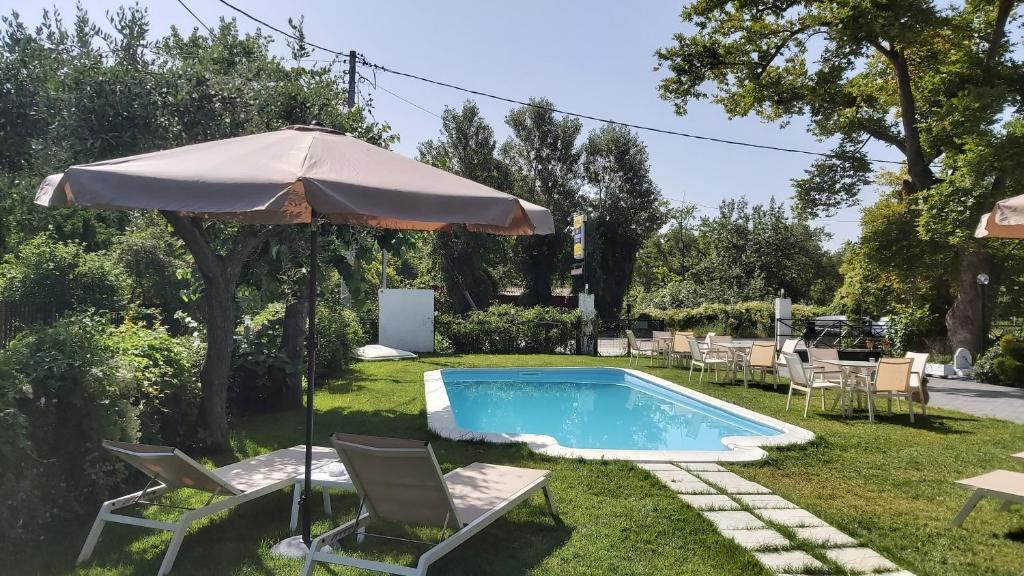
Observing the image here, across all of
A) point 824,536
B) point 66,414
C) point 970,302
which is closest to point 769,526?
point 824,536

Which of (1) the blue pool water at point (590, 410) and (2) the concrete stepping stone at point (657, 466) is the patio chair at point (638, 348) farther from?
(2) the concrete stepping stone at point (657, 466)

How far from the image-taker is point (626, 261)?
103ft

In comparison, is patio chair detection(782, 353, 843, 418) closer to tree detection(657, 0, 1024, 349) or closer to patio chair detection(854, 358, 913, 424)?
patio chair detection(854, 358, 913, 424)

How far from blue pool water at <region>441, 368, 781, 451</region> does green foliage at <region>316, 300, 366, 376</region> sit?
2208mm

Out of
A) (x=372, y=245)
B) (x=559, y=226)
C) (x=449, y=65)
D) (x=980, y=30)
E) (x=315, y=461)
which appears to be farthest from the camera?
(x=559, y=226)

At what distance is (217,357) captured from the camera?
631 cm

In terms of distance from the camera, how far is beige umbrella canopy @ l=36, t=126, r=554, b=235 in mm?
2982

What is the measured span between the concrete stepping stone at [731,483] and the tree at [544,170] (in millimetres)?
25967

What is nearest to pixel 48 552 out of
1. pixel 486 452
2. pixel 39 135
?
pixel 486 452

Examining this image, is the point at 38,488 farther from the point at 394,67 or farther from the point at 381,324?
the point at 394,67

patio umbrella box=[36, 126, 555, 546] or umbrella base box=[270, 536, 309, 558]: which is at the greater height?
patio umbrella box=[36, 126, 555, 546]

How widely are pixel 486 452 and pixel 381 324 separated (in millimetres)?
12039

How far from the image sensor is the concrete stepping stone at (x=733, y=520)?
4.23m

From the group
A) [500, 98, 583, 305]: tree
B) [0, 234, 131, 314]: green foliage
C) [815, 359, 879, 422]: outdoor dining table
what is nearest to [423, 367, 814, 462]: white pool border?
[815, 359, 879, 422]: outdoor dining table
